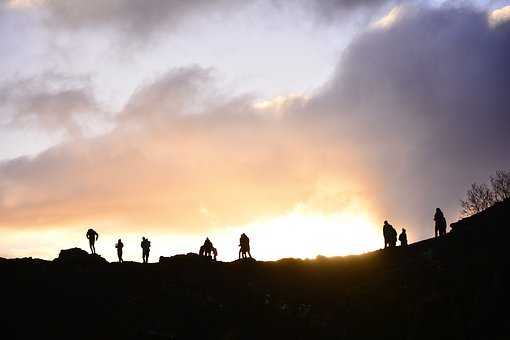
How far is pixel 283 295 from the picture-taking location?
48.7 metres

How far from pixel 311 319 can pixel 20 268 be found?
2694cm

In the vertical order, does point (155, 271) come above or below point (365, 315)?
above

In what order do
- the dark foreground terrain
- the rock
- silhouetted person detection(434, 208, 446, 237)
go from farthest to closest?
the rock < silhouetted person detection(434, 208, 446, 237) < the dark foreground terrain

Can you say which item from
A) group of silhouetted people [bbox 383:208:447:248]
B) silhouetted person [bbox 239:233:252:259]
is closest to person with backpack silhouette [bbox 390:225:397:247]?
group of silhouetted people [bbox 383:208:447:248]

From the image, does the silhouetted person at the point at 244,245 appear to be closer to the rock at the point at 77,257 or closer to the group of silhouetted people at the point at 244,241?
the group of silhouetted people at the point at 244,241

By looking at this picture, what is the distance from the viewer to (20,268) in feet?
171

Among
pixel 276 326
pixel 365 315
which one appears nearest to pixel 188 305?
pixel 276 326

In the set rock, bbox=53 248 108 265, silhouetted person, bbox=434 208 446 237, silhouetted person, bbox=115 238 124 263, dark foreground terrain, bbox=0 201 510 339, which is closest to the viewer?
dark foreground terrain, bbox=0 201 510 339

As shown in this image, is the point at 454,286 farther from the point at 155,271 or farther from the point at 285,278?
the point at 155,271

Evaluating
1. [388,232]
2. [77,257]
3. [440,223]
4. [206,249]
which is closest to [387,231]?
[388,232]

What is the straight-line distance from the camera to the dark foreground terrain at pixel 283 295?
4266 centimetres

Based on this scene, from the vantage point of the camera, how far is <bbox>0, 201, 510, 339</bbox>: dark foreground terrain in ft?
140

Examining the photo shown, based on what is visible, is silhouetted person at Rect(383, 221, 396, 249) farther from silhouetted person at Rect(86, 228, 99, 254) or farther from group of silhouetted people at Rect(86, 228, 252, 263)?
silhouetted person at Rect(86, 228, 99, 254)

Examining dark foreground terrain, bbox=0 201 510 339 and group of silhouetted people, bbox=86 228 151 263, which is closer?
dark foreground terrain, bbox=0 201 510 339
